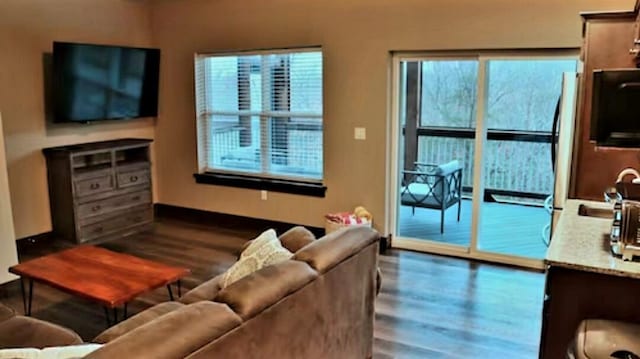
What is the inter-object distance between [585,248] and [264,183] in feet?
12.9

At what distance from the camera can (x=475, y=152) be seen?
4.83 m

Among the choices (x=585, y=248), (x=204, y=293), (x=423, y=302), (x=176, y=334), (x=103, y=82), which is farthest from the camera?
(x=103, y=82)

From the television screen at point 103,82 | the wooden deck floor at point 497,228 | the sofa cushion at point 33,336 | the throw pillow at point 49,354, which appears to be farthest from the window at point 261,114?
the throw pillow at point 49,354

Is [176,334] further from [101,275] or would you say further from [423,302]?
[423,302]

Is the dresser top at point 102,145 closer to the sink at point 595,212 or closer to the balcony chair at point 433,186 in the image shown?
the balcony chair at point 433,186

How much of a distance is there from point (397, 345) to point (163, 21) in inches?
185

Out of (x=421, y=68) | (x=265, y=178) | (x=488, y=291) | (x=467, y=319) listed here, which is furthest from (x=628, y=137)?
(x=265, y=178)

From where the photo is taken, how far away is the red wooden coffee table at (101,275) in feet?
10.3

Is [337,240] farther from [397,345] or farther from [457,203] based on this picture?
[457,203]

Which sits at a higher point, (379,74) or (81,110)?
(379,74)

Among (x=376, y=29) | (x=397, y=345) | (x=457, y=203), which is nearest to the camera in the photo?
(x=397, y=345)

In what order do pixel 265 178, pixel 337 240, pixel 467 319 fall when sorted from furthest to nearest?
pixel 265 178 → pixel 467 319 → pixel 337 240

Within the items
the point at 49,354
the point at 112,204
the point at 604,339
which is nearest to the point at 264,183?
the point at 112,204

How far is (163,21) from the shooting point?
20.6 ft
